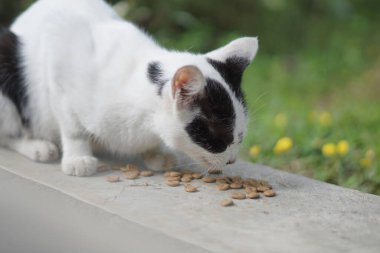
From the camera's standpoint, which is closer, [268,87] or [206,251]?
[206,251]

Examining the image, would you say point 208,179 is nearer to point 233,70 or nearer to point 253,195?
point 253,195

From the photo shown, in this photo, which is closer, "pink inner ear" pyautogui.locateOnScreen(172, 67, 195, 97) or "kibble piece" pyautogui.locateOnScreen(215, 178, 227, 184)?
"pink inner ear" pyautogui.locateOnScreen(172, 67, 195, 97)

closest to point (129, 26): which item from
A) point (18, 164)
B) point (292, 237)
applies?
point (18, 164)

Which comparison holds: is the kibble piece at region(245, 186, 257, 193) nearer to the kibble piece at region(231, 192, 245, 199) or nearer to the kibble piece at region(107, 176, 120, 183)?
the kibble piece at region(231, 192, 245, 199)

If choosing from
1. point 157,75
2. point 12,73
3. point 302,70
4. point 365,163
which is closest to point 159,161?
point 157,75

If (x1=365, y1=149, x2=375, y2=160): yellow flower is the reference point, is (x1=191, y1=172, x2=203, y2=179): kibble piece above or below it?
below

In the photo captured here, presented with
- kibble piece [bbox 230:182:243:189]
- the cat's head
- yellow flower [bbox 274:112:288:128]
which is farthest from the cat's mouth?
yellow flower [bbox 274:112:288:128]

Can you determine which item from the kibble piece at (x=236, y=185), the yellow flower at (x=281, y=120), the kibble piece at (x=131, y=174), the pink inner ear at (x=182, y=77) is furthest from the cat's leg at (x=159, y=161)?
the yellow flower at (x=281, y=120)

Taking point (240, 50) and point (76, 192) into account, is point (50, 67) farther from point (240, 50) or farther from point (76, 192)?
point (240, 50)
